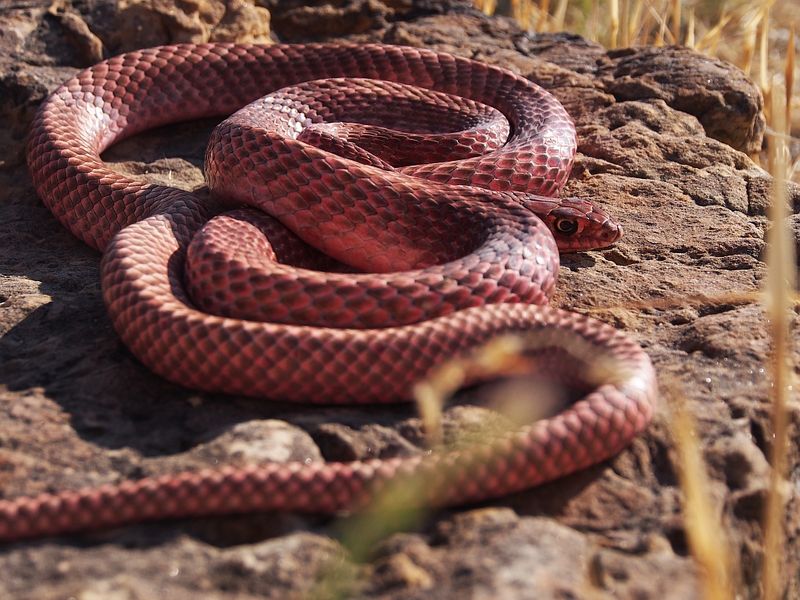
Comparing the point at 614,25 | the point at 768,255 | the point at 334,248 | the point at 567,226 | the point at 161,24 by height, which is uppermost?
the point at 768,255

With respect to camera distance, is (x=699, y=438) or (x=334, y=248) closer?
(x=699, y=438)

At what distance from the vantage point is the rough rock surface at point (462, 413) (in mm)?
2773

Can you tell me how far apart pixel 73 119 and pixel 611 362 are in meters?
4.12

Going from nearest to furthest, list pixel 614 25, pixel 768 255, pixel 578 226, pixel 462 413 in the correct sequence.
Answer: pixel 768 255
pixel 462 413
pixel 578 226
pixel 614 25

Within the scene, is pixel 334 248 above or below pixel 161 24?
below

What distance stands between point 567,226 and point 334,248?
129 centimetres

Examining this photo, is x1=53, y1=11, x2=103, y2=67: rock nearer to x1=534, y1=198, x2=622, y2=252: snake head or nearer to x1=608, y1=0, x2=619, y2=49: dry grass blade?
x1=534, y1=198, x2=622, y2=252: snake head

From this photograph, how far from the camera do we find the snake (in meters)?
3.09

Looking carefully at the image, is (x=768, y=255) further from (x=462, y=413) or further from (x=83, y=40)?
(x=83, y=40)

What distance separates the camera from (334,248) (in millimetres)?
4758

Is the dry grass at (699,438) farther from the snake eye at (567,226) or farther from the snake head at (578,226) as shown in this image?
the snake eye at (567,226)

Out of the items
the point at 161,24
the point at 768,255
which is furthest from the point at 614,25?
the point at 768,255

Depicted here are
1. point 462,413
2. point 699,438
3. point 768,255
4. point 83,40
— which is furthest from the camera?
point 83,40

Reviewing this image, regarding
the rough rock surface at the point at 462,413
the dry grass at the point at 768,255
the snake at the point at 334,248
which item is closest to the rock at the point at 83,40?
the rough rock surface at the point at 462,413
